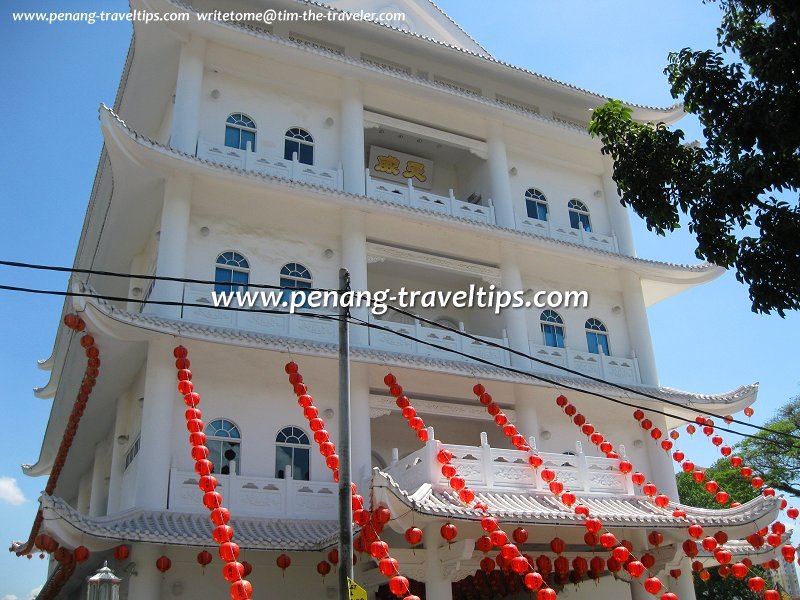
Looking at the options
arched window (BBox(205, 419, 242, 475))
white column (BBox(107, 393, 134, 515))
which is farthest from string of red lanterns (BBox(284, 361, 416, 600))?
white column (BBox(107, 393, 134, 515))

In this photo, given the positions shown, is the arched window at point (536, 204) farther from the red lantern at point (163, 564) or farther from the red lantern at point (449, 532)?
the red lantern at point (163, 564)

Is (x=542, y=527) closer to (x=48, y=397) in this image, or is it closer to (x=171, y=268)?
(x=171, y=268)

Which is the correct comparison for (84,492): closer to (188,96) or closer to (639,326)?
(188,96)

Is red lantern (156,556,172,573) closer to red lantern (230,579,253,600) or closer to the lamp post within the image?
red lantern (230,579,253,600)

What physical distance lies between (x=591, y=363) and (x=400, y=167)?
6.69 metres

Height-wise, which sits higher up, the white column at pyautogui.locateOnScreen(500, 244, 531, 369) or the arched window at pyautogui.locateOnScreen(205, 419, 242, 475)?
the white column at pyautogui.locateOnScreen(500, 244, 531, 369)

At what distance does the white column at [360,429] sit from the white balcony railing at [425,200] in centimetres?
398

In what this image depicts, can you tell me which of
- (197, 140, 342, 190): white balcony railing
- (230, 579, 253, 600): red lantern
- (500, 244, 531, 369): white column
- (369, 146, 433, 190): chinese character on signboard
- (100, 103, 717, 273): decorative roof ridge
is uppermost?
(369, 146, 433, 190): chinese character on signboard

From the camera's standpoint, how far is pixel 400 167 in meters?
19.9

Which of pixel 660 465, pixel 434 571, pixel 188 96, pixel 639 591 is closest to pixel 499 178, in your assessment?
pixel 188 96

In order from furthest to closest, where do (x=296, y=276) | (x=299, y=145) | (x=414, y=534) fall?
(x=299, y=145) < (x=296, y=276) < (x=414, y=534)

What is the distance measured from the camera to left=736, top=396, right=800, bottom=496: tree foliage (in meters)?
28.8

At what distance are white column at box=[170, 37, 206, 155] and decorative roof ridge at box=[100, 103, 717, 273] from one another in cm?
41

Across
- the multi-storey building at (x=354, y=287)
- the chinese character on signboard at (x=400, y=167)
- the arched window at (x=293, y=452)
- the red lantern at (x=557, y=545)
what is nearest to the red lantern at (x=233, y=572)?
the multi-storey building at (x=354, y=287)
